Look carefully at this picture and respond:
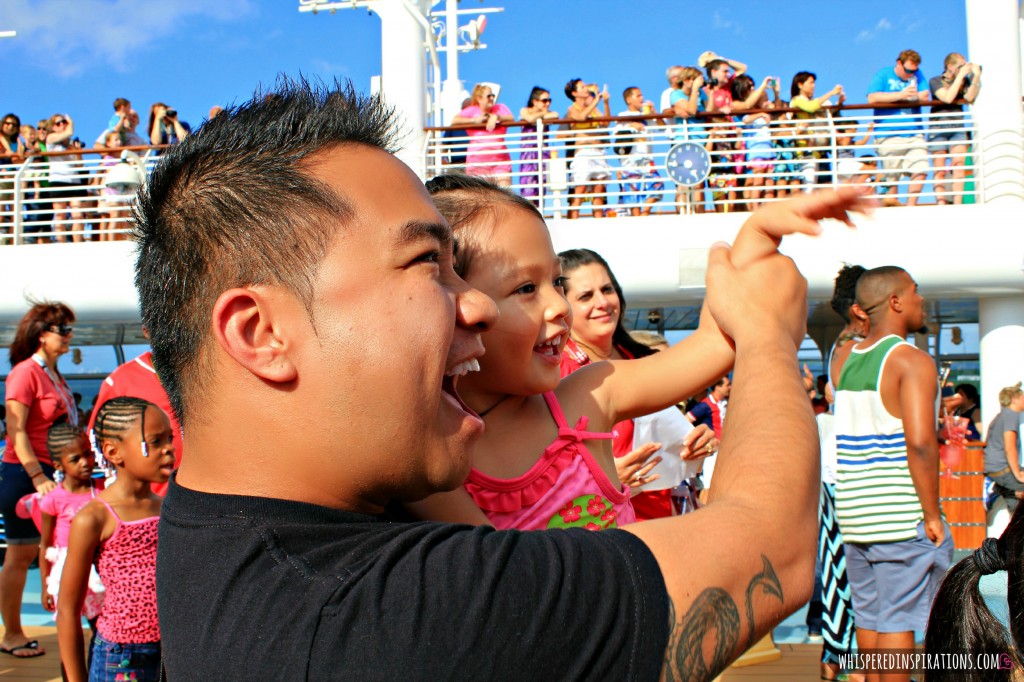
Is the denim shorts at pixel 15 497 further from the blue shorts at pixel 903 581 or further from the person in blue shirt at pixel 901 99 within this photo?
the person in blue shirt at pixel 901 99

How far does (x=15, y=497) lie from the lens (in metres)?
4.77

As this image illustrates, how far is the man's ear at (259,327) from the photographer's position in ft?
2.97

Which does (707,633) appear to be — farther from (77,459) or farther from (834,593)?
(77,459)

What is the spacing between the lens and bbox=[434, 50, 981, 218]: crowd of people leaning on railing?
9.51m

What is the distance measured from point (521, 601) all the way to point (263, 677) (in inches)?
9.8

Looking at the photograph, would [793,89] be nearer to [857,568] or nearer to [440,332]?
[857,568]

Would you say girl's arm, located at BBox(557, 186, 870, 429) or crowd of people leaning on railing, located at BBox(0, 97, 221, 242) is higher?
crowd of people leaning on railing, located at BBox(0, 97, 221, 242)

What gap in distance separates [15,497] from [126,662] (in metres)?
2.52

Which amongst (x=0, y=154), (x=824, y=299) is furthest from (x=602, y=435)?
(x=0, y=154)

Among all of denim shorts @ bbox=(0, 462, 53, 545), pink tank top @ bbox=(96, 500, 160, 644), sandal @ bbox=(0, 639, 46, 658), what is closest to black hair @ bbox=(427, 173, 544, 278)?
pink tank top @ bbox=(96, 500, 160, 644)

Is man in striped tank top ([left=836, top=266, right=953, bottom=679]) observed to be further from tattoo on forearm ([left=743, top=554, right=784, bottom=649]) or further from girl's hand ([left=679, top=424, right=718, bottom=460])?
tattoo on forearm ([left=743, top=554, right=784, bottom=649])

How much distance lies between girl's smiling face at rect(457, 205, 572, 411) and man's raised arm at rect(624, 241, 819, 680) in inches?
17.9

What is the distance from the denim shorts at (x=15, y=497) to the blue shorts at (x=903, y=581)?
4274 mm

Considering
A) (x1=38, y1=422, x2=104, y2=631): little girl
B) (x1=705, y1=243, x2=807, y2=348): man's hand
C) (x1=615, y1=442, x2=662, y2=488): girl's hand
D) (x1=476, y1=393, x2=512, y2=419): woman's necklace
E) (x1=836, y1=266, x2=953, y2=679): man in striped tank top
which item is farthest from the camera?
(x1=38, y1=422, x2=104, y2=631): little girl
